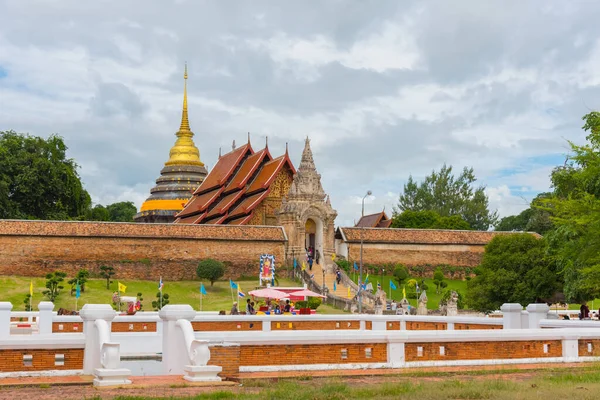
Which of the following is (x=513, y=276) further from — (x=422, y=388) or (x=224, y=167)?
(x=224, y=167)

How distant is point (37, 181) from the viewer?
6384 cm

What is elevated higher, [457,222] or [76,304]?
[457,222]

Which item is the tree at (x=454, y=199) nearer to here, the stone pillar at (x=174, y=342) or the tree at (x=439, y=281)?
the tree at (x=439, y=281)

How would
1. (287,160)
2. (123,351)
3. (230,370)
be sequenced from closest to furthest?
(230,370) < (123,351) < (287,160)

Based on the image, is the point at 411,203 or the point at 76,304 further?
the point at 411,203

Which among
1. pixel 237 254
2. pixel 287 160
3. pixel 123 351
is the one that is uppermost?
pixel 287 160

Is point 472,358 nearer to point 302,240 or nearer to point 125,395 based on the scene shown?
point 125,395

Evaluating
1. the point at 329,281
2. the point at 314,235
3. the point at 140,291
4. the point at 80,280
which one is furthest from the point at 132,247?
the point at 314,235

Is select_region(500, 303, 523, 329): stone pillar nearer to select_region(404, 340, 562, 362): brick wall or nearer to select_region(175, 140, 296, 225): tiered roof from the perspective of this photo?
select_region(404, 340, 562, 362): brick wall

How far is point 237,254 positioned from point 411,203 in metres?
38.1

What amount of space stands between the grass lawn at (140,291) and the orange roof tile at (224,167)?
12578 millimetres

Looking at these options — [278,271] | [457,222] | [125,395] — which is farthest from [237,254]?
[125,395]

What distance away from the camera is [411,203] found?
3440 inches

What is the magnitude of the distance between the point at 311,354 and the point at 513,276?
82.6ft
